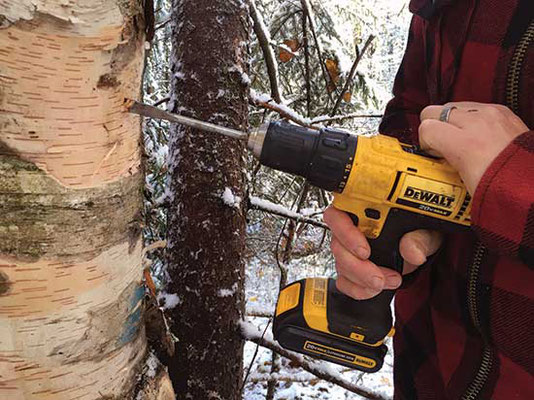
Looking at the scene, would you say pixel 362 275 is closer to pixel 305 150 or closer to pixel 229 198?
pixel 305 150

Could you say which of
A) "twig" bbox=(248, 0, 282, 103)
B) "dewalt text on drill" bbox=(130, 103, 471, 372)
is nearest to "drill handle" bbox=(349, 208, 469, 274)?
"dewalt text on drill" bbox=(130, 103, 471, 372)

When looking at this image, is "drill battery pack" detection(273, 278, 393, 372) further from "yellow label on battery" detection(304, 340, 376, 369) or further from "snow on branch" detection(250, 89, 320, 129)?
"snow on branch" detection(250, 89, 320, 129)

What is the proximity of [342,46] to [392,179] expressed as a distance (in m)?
2.29

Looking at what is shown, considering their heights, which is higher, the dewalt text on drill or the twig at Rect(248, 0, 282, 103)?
the twig at Rect(248, 0, 282, 103)

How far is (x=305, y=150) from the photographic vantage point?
3.24ft

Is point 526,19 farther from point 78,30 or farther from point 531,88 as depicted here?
point 78,30

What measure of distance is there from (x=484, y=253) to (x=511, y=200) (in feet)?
0.77

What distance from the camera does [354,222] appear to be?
3.60ft

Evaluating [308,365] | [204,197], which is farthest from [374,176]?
[308,365]

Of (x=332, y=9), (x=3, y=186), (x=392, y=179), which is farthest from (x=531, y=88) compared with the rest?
(x=332, y=9)

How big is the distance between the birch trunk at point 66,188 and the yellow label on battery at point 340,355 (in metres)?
0.62

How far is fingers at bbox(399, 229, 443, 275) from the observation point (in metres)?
1.03

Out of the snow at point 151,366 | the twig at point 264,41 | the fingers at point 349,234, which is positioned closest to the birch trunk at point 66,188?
the snow at point 151,366

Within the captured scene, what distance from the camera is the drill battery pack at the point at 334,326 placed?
4.13 ft
